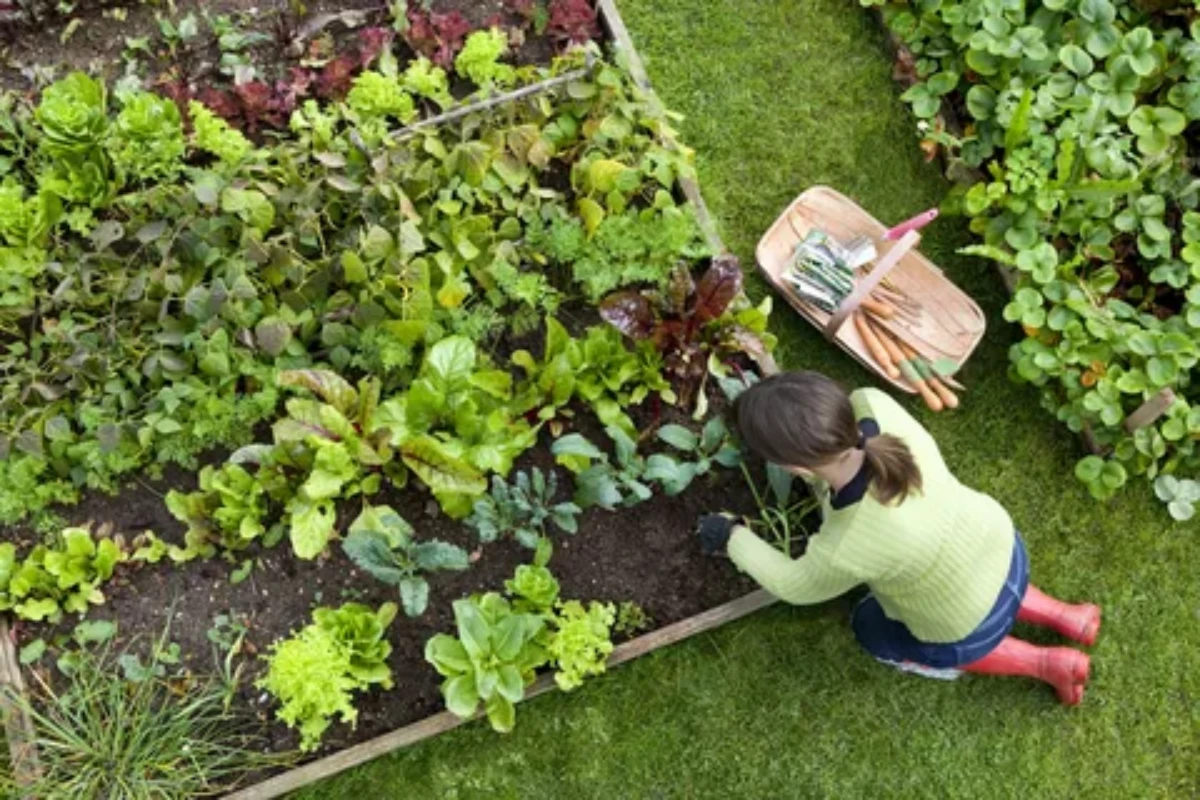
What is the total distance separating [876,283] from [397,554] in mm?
1854

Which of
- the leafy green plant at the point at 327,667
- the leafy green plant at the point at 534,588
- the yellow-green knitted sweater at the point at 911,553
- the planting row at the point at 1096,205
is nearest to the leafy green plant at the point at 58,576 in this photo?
the leafy green plant at the point at 327,667

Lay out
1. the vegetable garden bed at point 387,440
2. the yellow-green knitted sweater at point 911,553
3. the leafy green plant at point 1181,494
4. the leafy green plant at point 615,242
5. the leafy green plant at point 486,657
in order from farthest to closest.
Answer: the leafy green plant at point 1181,494 < the leafy green plant at point 615,242 < the vegetable garden bed at point 387,440 < the leafy green plant at point 486,657 < the yellow-green knitted sweater at point 911,553

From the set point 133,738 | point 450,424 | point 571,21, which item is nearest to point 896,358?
point 450,424

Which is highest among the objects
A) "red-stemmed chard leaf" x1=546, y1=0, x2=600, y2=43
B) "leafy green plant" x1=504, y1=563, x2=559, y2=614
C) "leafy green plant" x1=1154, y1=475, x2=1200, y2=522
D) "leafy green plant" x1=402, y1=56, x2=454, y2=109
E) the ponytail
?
"red-stemmed chard leaf" x1=546, y1=0, x2=600, y2=43

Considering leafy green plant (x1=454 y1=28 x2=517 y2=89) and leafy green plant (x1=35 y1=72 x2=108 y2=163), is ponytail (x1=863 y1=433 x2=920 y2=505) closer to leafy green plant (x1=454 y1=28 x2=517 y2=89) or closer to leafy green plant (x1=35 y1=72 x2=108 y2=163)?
leafy green plant (x1=454 y1=28 x2=517 y2=89)

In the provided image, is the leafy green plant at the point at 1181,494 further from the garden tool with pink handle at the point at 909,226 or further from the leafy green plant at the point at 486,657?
the leafy green plant at the point at 486,657

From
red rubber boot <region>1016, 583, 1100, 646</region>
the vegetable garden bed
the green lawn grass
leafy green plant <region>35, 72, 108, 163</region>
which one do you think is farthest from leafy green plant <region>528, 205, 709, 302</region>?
red rubber boot <region>1016, 583, 1100, 646</region>

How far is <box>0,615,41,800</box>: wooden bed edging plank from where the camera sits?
360 centimetres

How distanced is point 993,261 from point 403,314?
221cm

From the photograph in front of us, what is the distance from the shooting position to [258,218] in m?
3.82

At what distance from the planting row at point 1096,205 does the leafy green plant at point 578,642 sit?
5.61 feet

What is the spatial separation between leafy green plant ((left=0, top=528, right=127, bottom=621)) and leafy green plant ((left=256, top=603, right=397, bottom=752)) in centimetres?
59

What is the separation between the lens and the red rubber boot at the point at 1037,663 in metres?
3.86

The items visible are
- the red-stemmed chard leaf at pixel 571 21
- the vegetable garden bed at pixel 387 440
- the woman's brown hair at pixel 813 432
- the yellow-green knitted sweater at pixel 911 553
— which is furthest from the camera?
the red-stemmed chard leaf at pixel 571 21
